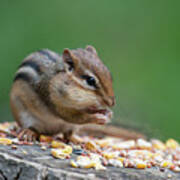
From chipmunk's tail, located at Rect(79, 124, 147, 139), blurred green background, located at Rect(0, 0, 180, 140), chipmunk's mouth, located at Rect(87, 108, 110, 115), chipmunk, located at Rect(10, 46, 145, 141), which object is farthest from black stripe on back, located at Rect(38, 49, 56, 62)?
blurred green background, located at Rect(0, 0, 180, 140)

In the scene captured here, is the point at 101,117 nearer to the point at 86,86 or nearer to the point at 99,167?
the point at 86,86

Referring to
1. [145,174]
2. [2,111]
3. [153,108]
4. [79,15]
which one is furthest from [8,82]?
[145,174]

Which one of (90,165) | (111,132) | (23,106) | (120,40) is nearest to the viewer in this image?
(90,165)

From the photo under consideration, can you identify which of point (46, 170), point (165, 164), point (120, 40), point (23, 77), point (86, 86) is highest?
point (120, 40)

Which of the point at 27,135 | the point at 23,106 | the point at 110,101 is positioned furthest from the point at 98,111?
the point at 23,106

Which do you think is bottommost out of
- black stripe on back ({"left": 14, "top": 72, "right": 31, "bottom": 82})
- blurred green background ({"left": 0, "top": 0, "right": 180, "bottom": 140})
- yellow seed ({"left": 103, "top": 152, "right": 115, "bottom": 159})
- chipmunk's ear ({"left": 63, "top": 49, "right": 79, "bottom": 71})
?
yellow seed ({"left": 103, "top": 152, "right": 115, "bottom": 159})

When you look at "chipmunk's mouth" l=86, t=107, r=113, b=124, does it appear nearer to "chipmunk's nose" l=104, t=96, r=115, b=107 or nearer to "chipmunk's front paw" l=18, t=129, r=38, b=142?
"chipmunk's nose" l=104, t=96, r=115, b=107

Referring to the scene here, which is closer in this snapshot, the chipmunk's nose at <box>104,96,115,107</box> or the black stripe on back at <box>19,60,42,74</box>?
the chipmunk's nose at <box>104,96,115,107</box>
